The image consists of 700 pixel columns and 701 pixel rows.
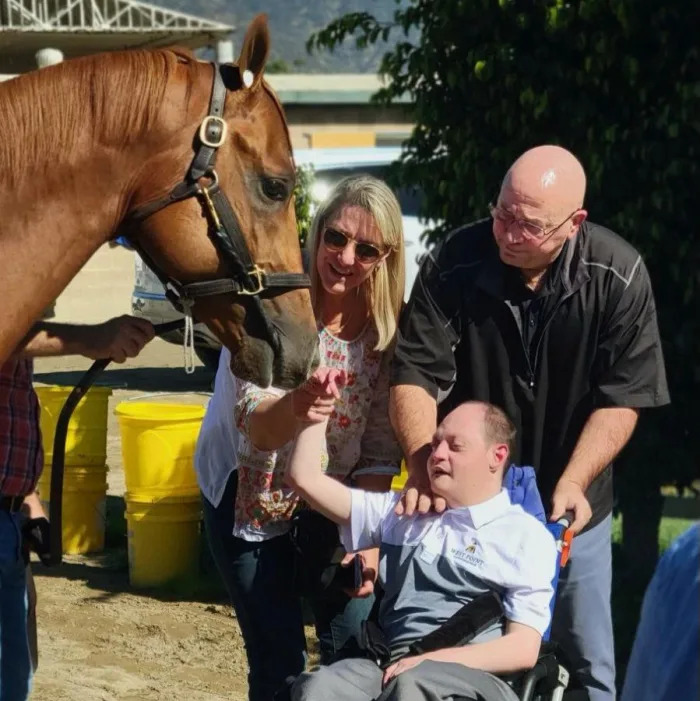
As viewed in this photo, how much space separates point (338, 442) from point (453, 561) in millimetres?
462

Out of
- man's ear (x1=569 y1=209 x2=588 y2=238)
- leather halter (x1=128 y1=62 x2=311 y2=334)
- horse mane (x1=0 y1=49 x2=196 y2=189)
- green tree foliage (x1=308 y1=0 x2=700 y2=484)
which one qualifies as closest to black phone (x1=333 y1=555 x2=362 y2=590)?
leather halter (x1=128 y1=62 x2=311 y2=334)

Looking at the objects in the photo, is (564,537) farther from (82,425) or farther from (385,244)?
(82,425)

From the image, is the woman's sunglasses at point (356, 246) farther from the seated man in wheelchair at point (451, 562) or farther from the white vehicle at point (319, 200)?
the white vehicle at point (319, 200)

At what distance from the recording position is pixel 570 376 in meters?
3.60

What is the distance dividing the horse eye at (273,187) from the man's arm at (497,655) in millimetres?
1141

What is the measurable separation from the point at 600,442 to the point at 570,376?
209 mm

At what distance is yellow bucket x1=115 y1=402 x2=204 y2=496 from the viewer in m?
6.42

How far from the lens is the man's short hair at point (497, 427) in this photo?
3311 millimetres

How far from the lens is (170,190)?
10.2ft

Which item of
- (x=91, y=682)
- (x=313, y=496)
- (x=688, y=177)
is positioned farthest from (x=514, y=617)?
(x=688, y=177)

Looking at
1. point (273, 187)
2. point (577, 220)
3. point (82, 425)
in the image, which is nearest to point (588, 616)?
point (577, 220)

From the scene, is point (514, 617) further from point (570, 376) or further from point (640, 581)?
point (640, 581)

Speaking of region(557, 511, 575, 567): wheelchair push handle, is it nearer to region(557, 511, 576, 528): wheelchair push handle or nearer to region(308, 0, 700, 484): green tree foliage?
region(557, 511, 576, 528): wheelchair push handle

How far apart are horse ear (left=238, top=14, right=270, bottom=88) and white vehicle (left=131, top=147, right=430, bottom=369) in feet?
19.9
